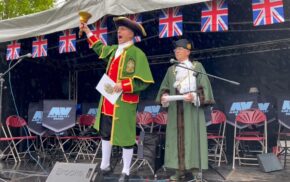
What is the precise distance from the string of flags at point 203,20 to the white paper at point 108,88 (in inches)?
46.0

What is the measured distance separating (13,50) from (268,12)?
14.0 ft

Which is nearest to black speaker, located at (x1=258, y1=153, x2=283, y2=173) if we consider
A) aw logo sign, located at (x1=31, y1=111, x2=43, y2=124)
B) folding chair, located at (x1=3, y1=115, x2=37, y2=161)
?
aw logo sign, located at (x1=31, y1=111, x2=43, y2=124)

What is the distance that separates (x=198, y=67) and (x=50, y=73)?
4637 mm

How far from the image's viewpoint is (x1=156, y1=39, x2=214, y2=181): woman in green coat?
4.38 metres

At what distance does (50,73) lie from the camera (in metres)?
8.14

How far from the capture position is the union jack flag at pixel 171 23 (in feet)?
15.5

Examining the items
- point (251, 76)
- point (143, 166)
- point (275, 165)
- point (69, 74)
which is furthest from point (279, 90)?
point (69, 74)

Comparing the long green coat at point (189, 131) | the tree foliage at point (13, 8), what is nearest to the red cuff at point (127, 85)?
the long green coat at point (189, 131)

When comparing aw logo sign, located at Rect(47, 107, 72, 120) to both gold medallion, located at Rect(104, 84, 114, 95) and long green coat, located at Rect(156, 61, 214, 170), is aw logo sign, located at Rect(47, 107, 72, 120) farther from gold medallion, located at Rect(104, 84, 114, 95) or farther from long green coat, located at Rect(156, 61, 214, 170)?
gold medallion, located at Rect(104, 84, 114, 95)

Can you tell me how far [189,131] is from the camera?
14.5 ft

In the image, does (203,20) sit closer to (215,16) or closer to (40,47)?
(215,16)

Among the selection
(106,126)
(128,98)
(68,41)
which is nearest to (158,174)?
(106,126)

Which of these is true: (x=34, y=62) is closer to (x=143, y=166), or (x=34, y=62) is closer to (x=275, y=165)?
(x=143, y=166)

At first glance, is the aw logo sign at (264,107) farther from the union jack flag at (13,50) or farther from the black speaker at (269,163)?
the union jack flag at (13,50)
